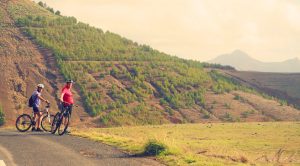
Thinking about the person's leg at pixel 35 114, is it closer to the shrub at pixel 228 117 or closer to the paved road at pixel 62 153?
the paved road at pixel 62 153

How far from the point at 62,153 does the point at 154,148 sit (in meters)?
2.70

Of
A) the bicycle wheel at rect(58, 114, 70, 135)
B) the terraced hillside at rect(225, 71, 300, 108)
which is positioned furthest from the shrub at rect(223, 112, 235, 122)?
the bicycle wheel at rect(58, 114, 70, 135)

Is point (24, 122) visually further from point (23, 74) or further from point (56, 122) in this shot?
point (23, 74)

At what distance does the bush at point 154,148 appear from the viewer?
46.0ft

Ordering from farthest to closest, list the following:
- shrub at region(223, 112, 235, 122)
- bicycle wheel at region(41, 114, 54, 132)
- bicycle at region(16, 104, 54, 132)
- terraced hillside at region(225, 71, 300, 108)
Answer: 1. terraced hillside at region(225, 71, 300, 108)
2. shrub at region(223, 112, 235, 122)
3. bicycle at region(16, 104, 54, 132)
4. bicycle wheel at region(41, 114, 54, 132)

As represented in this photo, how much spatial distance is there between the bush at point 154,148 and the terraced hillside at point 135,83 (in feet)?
173

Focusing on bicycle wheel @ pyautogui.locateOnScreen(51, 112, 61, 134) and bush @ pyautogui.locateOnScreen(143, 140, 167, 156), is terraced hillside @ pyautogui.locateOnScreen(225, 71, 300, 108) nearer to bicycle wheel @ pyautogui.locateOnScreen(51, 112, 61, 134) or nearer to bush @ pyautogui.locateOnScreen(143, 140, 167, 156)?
bicycle wheel @ pyautogui.locateOnScreen(51, 112, 61, 134)

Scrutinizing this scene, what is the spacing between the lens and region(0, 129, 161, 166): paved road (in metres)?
12.4

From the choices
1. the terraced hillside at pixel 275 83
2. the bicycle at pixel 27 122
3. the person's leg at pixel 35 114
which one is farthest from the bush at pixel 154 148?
the terraced hillside at pixel 275 83

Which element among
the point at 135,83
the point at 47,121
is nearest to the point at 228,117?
the point at 135,83

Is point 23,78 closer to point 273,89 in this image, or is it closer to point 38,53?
point 38,53

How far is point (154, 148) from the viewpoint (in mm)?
14109

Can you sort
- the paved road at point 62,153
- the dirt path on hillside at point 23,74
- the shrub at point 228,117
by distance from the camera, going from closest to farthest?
the paved road at point 62,153 → the dirt path on hillside at point 23,74 → the shrub at point 228,117

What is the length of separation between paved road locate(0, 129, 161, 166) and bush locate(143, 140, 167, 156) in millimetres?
632
